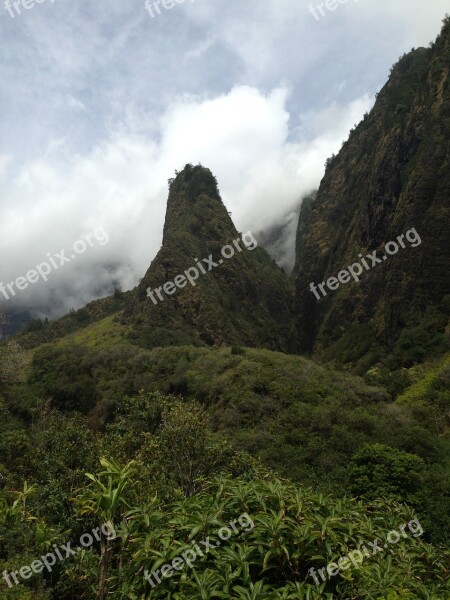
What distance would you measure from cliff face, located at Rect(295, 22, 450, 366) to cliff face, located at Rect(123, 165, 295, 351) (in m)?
11.6

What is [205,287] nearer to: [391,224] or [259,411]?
[391,224]

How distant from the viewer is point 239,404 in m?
39.5

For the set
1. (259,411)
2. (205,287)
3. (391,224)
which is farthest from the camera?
(205,287)

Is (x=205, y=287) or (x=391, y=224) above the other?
(x=205, y=287)

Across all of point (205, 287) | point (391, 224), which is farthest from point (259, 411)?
point (205, 287)

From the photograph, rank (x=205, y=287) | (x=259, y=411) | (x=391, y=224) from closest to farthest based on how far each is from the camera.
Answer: (x=259, y=411) → (x=391, y=224) → (x=205, y=287)

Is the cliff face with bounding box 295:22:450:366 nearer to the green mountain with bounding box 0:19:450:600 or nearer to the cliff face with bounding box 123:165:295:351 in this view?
the green mountain with bounding box 0:19:450:600

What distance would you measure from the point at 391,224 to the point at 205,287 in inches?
1697

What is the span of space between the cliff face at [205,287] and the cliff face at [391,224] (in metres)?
11.6

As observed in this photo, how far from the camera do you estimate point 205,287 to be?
98.9 m

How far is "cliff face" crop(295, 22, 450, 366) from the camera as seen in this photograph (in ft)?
202

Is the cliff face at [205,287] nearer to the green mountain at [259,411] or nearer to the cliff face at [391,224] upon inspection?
the green mountain at [259,411]

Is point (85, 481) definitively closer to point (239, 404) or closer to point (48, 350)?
point (239, 404)

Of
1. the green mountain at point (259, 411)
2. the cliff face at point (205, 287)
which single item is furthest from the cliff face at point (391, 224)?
the cliff face at point (205, 287)
